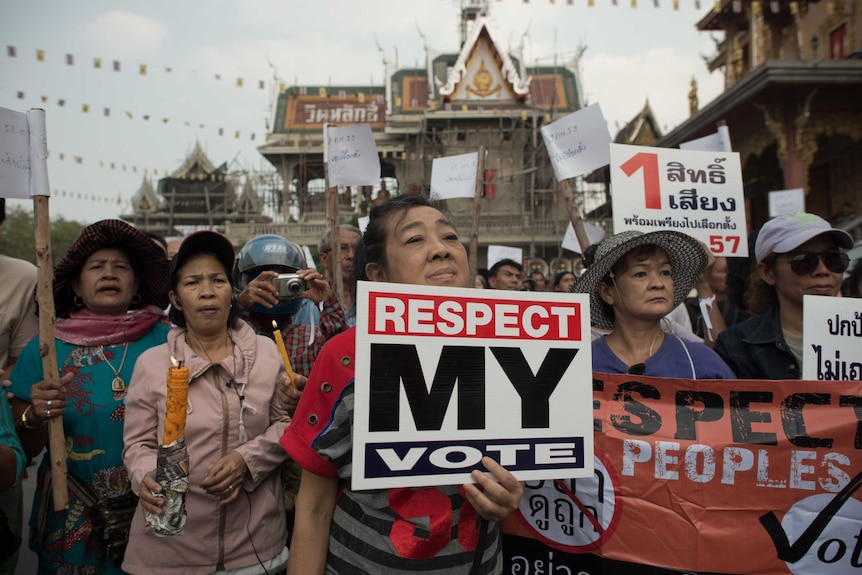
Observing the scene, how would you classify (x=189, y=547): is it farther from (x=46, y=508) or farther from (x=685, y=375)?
(x=685, y=375)

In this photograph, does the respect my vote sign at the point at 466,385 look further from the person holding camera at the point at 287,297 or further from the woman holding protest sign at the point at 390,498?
the person holding camera at the point at 287,297

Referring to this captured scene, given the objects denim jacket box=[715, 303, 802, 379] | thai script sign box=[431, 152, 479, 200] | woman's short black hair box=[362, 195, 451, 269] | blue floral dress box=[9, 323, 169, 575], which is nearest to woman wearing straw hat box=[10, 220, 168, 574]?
blue floral dress box=[9, 323, 169, 575]

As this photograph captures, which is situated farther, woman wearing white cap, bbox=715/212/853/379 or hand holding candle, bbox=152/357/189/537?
woman wearing white cap, bbox=715/212/853/379

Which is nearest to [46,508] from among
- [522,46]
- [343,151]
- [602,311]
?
[602,311]

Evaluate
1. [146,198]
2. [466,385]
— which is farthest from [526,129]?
[146,198]

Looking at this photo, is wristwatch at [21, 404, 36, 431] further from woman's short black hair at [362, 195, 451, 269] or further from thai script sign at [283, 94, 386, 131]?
thai script sign at [283, 94, 386, 131]

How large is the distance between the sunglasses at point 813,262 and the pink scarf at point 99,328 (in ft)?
9.28

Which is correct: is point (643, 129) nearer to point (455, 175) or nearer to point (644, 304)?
point (455, 175)

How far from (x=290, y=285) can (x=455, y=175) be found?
3.23 metres

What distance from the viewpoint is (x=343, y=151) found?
166 inches

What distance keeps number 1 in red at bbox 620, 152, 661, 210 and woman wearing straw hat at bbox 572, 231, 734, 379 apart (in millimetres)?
1201

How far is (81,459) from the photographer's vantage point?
221cm

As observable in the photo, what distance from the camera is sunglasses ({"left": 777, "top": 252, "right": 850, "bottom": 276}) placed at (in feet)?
7.88

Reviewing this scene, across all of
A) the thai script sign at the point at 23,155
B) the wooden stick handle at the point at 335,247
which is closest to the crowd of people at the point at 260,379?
the thai script sign at the point at 23,155
